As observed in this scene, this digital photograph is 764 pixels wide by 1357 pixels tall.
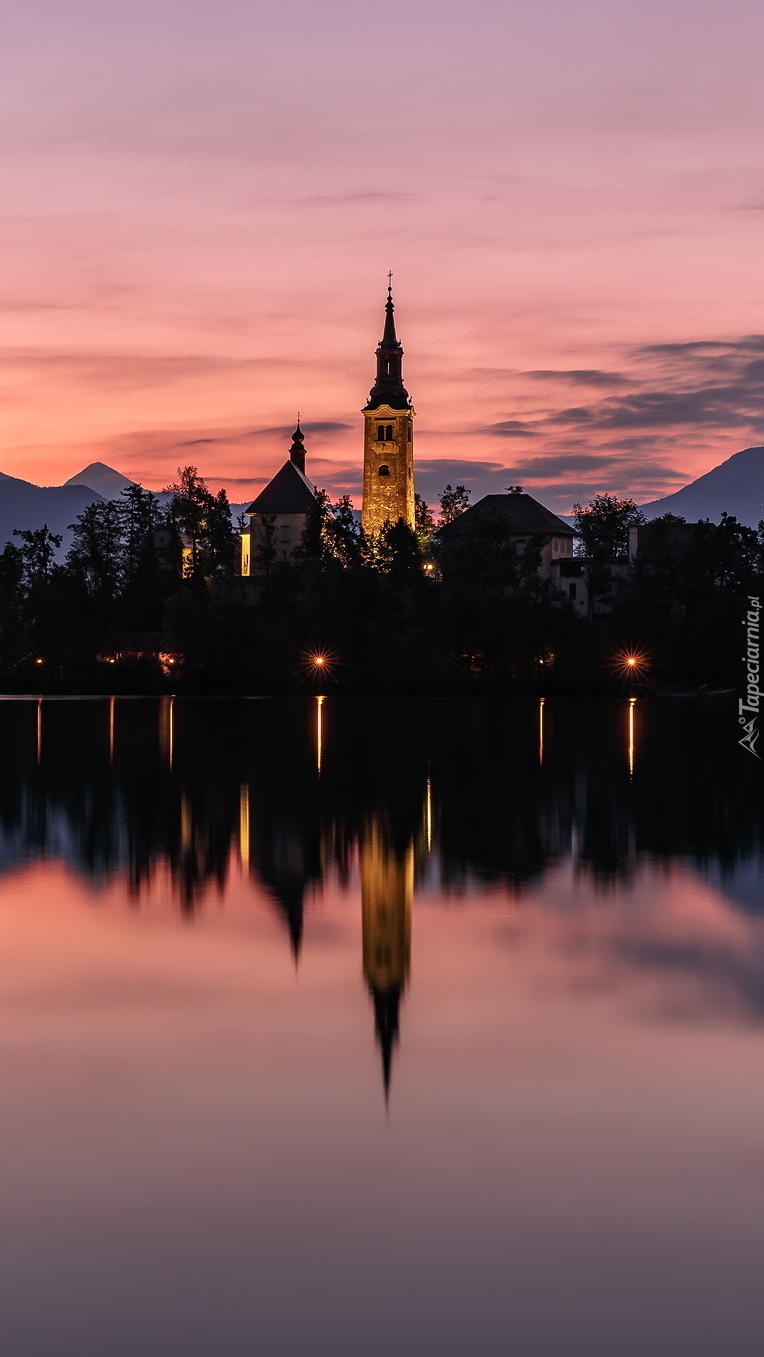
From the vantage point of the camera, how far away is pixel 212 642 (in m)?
115

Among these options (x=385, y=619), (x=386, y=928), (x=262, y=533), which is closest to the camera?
(x=386, y=928)

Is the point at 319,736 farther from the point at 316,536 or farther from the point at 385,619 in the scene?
the point at 316,536

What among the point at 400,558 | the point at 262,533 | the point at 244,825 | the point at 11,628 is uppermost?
the point at 262,533

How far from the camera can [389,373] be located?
538ft

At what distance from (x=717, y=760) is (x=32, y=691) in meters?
83.5

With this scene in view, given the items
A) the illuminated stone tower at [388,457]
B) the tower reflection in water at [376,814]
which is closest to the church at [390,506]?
the illuminated stone tower at [388,457]

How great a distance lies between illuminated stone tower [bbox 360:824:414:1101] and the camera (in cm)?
1220

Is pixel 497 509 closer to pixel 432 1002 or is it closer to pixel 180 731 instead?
pixel 180 731

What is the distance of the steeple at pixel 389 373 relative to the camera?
160 meters

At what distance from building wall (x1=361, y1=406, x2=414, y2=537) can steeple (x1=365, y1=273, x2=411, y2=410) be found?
3.93ft

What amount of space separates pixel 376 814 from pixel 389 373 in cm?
14041

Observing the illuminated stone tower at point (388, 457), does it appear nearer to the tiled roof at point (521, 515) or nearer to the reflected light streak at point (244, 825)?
the tiled roof at point (521, 515)

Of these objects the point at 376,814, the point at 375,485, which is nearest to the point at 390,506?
Result: the point at 375,485

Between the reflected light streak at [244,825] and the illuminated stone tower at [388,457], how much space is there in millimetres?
124031
